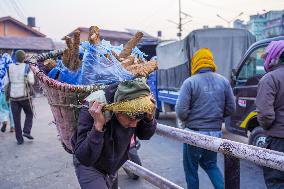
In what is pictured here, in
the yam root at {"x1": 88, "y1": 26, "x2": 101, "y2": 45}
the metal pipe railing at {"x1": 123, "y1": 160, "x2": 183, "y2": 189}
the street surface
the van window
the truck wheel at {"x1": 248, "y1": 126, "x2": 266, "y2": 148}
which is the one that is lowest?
the street surface

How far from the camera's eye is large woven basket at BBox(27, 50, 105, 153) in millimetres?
2357

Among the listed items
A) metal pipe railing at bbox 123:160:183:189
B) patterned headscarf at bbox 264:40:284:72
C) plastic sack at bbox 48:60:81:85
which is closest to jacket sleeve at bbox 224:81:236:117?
patterned headscarf at bbox 264:40:284:72

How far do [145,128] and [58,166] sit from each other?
12.1ft

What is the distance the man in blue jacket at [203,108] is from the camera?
3.84 meters

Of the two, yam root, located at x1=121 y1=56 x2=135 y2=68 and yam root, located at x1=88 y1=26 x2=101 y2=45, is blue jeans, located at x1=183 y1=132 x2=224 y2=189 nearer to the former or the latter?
yam root, located at x1=121 y1=56 x2=135 y2=68

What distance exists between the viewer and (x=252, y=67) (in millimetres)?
6148

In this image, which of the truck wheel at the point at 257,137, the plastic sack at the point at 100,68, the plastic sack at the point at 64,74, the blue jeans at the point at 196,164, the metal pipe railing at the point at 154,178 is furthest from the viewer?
the truck wheel at the point at 257,137

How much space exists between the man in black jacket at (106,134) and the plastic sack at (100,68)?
0.15 m

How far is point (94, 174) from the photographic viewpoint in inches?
92.0

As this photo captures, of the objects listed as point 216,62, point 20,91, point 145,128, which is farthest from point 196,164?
point 216,62

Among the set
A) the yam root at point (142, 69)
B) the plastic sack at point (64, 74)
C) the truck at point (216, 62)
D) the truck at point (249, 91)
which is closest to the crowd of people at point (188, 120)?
the yam root at point (142, 69)

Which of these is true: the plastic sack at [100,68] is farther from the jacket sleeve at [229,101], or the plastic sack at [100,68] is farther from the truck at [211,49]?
the truck at [211,49]

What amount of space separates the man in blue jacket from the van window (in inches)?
91.5

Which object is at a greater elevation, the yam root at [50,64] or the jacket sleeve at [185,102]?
the yam root at [50,64]
